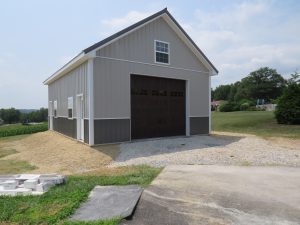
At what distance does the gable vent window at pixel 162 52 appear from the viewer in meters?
14.6

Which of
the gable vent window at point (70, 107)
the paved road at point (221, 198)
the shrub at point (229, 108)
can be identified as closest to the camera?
the paved road at point (221, 198)

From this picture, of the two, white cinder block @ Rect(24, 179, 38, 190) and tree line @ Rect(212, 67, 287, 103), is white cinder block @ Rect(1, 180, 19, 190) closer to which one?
white cinder block @ Rect(24, 179, 38, 190)

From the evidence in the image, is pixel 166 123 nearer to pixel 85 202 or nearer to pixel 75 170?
pixel 75 170

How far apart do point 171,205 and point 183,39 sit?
39.5 ft

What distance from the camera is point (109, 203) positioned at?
205 inches

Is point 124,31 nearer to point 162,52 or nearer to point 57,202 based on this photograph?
point 162,52

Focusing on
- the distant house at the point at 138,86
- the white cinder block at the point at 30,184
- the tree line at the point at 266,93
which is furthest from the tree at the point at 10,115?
the white cinder block at the point at 30,184

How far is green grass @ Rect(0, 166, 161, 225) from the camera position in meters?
4.61

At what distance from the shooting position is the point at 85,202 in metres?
5.30

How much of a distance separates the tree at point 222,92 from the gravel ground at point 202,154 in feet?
337

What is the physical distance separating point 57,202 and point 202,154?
6256 millimetres

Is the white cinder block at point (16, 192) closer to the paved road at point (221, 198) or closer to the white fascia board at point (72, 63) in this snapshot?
the paved road at point (221, 198)

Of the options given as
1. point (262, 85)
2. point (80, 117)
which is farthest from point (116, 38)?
point (262, 85)

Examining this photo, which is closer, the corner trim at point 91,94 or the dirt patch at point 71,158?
the dirt patch at point 71,158
